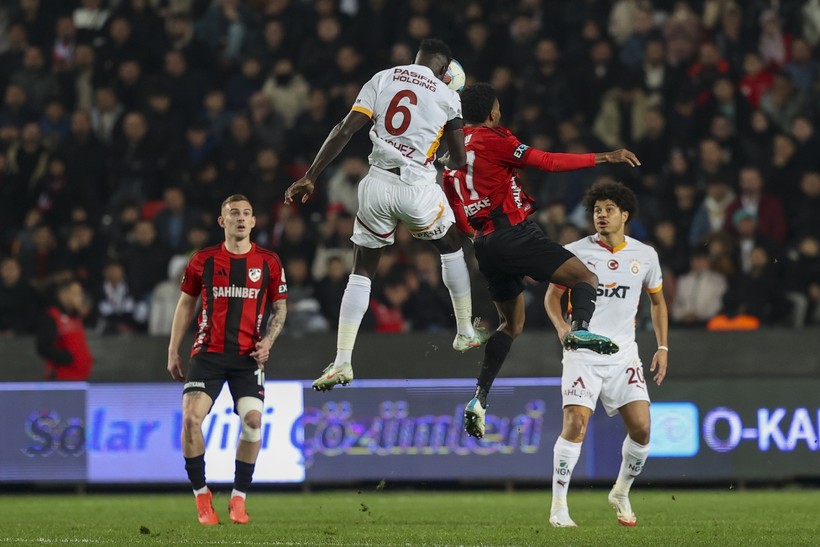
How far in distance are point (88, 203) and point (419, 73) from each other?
8937 millimetres

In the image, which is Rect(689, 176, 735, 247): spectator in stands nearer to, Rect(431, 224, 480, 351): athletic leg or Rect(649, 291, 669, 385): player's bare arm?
Rect(649, 291, 669, 385): player's bare arm

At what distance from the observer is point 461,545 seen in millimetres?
8906

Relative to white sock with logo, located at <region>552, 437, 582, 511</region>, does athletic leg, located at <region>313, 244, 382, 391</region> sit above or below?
above

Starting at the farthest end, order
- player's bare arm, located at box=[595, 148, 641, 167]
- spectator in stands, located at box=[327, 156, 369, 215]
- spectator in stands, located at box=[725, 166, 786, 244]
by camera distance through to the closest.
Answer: spectator in stands, located at box=[327, 156, 369, 215]
spectator in stands, located at box=[725, 166, 786, 244]
player's bare arm, located at box=[595, 148, 641, 167]

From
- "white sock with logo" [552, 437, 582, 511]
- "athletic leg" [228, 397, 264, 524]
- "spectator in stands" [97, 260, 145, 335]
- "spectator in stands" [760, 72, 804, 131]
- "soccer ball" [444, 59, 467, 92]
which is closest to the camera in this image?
"soccer ball" [444, 59, 467, 92]

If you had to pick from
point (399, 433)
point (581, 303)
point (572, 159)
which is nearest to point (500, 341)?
point (581, 303)

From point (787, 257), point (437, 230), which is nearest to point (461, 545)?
point (437, 230)

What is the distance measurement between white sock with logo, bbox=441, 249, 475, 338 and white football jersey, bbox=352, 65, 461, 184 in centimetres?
65

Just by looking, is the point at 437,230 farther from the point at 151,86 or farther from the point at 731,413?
the point at 151,86

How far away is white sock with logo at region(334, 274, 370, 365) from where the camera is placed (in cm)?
967

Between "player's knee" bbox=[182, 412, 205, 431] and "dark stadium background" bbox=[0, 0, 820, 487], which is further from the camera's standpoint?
"dark stadium background" bbox=[0, 0, 820, 487]

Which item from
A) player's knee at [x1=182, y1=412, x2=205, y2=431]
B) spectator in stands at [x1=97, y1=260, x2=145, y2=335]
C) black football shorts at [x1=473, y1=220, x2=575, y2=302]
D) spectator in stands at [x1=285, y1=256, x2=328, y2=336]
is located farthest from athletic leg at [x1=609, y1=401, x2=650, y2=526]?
spectator in stands at [x1=97, y1=260, x2=145, y2=335]

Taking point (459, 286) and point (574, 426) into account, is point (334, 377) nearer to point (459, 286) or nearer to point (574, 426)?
point (459, 286)

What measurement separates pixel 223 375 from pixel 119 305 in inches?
212
